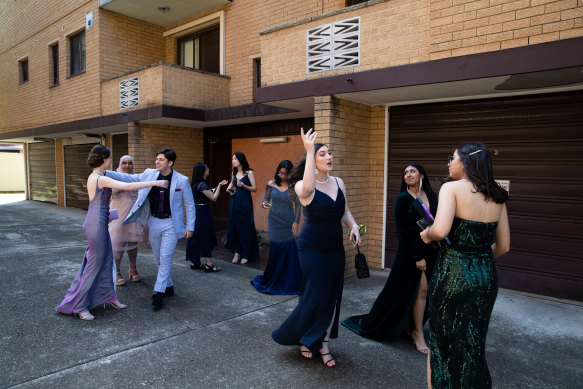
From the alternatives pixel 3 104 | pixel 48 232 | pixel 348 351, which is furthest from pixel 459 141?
pixel 3 104

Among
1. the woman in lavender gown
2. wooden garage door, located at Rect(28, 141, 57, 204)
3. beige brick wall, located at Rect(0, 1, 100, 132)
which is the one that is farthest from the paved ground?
wooden garage door, located at Rect(28, 141, 57, 204)

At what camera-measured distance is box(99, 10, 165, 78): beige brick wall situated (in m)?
11.6

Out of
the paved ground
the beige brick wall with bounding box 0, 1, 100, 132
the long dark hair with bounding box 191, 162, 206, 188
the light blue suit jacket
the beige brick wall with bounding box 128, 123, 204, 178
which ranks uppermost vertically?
the beige brick wall with bounding box 0, 1, 100, 132

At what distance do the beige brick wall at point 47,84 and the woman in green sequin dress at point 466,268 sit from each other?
11.6 meters

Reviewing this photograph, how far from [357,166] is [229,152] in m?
5.50

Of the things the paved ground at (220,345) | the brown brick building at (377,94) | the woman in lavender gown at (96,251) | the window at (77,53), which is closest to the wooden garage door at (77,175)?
the window at (77,53)

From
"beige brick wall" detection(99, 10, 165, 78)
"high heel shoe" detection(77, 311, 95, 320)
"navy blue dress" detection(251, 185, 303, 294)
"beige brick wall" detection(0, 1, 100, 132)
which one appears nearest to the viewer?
"high heel shoe" detection(77, 311, 95, 320)

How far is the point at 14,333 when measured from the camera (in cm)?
412

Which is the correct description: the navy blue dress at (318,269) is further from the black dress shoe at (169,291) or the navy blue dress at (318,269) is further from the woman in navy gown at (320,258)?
the black dress shoe at (169,291)

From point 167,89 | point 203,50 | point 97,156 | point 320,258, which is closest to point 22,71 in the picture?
point 203,50

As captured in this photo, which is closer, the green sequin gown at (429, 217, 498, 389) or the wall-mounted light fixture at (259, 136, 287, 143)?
the green sequin gown at (429, 217, 498, 389)

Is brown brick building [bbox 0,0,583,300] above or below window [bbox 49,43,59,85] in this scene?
below

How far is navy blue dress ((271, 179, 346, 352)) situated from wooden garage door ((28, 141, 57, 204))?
54.7ft

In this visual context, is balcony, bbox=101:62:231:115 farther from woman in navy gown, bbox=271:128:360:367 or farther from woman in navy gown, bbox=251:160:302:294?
woman in navy gown, bbox=271:128:360:367
